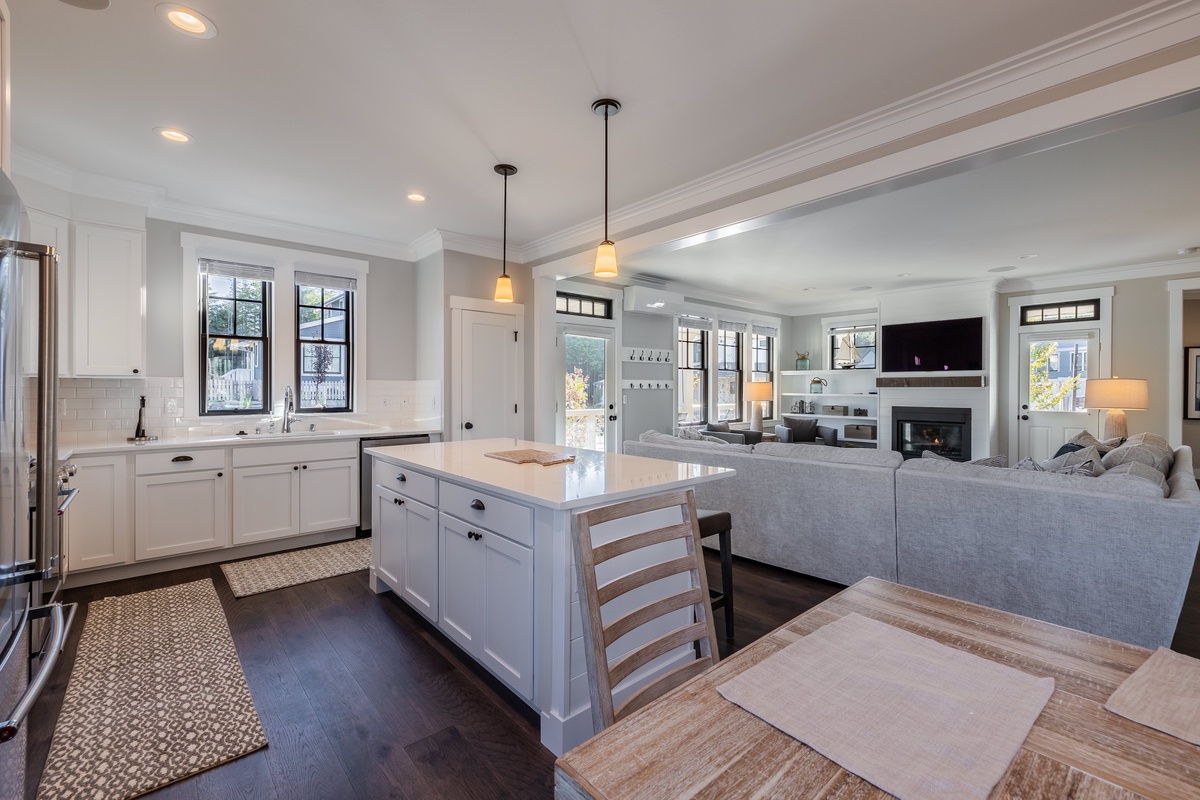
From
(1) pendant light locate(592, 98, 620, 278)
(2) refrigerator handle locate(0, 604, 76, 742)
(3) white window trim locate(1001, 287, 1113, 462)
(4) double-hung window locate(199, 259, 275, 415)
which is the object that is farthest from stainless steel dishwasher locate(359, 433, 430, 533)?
(3) white window trim locate(1001, 287, 1113, 462)

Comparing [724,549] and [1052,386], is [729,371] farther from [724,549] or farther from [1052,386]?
[724,549]

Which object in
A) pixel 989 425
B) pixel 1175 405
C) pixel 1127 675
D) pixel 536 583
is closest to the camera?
pixel 1127 675

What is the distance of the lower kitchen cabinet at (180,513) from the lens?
3510mm

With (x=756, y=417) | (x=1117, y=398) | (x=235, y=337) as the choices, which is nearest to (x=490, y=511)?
(x=235, y=337)

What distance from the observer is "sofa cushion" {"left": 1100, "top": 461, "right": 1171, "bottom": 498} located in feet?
7.59

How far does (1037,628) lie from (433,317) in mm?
4682

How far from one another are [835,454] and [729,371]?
15.9ft

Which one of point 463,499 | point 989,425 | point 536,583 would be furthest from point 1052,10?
point 989,425

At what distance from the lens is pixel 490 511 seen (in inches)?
85.1

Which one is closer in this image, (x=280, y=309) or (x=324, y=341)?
(x=280, y=309)

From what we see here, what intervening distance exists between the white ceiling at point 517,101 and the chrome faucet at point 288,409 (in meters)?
1.45

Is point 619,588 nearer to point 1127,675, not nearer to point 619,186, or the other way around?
point 1127,675

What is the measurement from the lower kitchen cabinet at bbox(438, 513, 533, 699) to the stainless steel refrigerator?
124cm

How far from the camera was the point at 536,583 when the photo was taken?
192cm
